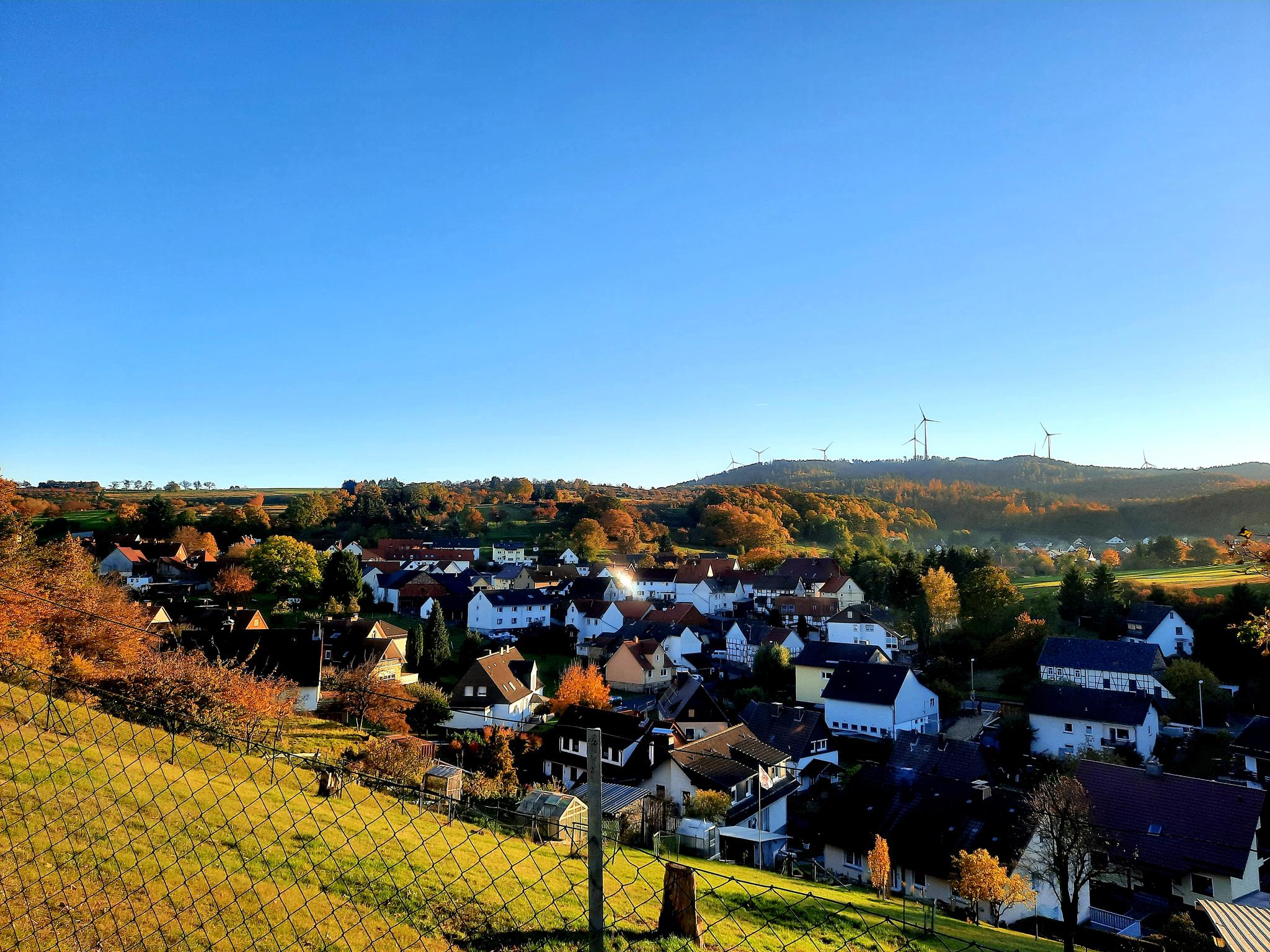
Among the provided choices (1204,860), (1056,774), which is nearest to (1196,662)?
(1056,774)

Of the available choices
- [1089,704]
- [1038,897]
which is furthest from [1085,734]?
[1038,897]

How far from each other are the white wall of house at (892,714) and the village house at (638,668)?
10.4 metres

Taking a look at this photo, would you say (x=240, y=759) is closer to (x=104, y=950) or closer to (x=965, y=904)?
(x=104, y=950)

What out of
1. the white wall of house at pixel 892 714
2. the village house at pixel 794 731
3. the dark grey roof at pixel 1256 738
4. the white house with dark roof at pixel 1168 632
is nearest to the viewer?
the dark grey roof at pixel 1256 738

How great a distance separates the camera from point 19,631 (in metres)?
14.8

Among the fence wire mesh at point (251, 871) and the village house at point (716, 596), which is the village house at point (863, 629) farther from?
the fence wire mesh at point (251, 871)

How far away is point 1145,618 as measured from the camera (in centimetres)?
4025

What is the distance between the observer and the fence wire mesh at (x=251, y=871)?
4.93 m

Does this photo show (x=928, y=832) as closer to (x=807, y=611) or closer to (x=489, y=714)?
(x=489, y=714)

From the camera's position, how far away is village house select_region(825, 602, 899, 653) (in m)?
44.4

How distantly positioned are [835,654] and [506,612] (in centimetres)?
2458

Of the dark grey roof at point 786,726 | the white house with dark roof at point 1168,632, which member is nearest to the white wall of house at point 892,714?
the dark grey roof at point 786,726

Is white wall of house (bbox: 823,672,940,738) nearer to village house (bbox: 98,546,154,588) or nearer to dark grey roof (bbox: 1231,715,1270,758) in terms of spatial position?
dark grey roof (bbox: 1231,715,1270,758)

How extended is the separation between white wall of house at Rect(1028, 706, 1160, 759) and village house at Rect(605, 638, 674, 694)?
19.1 m
